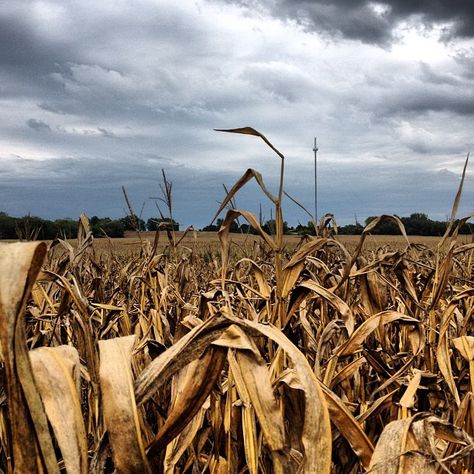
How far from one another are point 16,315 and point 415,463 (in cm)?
67

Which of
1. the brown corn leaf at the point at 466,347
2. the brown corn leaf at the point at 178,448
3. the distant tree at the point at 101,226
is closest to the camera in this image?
the brown corn leaf at the point at 178,448

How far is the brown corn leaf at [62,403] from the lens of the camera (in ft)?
2.58

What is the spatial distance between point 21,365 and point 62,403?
125 mm

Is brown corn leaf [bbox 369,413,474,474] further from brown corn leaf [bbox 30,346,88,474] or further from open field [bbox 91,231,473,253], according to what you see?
open field [bbox 91,231,473,253]

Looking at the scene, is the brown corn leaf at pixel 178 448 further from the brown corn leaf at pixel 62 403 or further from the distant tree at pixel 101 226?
the distant tree at pixel 101 226

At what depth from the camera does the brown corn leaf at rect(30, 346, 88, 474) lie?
0.79 meters

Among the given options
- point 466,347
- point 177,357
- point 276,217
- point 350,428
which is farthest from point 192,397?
point 466,347

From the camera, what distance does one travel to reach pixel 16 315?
2.29ft

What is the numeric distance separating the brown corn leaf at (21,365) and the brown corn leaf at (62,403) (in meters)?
0.05

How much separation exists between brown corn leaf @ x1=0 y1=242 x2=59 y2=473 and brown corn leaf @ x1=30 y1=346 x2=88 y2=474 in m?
0.05

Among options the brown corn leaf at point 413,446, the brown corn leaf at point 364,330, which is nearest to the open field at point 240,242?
the brown corn leaf at point 364,330

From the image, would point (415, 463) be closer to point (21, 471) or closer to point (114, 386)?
point (114, 386)

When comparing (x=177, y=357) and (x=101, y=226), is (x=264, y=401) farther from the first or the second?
(x=101, y=226)

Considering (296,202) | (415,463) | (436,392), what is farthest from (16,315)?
(436,392)
